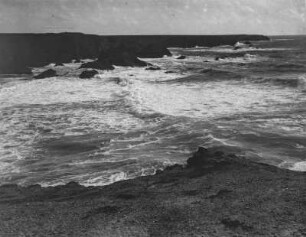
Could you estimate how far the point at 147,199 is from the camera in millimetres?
9203

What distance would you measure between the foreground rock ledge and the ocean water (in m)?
1.76

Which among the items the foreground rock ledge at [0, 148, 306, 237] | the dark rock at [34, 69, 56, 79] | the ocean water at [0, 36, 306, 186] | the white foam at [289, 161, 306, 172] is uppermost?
the foreground rock ledge at [0, 148, 306, 237]

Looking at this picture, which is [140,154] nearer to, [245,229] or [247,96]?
[245,229]

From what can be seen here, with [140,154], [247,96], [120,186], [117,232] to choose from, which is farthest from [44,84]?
[117,232]

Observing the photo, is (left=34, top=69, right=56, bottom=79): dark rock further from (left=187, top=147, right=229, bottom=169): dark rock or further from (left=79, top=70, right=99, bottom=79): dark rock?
(left=187, top=147, right=229, bottom=169): dark rock

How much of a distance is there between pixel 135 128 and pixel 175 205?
9.65 meters

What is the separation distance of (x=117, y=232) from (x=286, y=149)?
8.83m

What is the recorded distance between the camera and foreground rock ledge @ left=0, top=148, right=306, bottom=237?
7.67 m

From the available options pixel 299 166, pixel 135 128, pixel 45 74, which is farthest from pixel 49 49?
pixel 299 166

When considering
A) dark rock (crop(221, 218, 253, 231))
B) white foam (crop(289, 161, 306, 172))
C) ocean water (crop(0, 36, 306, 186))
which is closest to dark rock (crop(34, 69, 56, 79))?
ocean water (crop(0, 36, 306, 186))

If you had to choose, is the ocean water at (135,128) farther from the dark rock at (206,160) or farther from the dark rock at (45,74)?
the dark rock at (45,74)

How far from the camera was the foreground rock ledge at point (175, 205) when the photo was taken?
7.67 m

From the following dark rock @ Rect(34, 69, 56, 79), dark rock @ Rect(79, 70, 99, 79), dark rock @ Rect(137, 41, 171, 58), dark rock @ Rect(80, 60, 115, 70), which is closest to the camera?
dark rock @ Rect(79, 70, 99, 79)

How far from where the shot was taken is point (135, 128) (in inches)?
714
